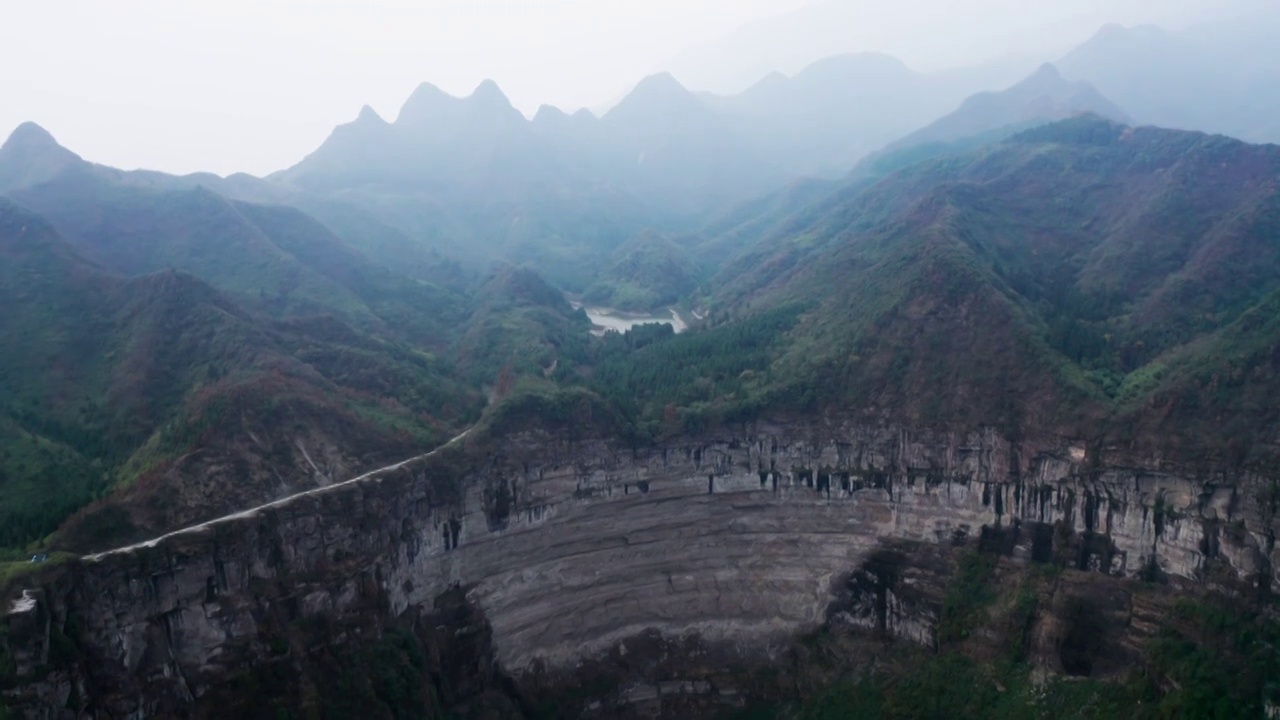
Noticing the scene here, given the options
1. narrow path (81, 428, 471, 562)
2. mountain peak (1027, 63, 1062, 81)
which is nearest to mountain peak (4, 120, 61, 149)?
narrow path (81, 428, 471, 562)

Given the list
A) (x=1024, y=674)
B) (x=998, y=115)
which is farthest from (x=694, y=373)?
(x=998, y=115)

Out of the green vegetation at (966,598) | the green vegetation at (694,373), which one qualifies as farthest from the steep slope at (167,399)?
the green vegetation at (966,598)

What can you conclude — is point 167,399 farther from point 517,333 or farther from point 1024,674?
point 1024,674

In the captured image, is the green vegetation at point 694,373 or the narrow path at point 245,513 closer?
the narrow path at point 245,513

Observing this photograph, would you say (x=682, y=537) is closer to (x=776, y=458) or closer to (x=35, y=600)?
(x=776, y=458)

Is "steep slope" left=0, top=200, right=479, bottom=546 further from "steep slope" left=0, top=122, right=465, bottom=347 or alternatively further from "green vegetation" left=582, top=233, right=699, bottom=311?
"green vegetation" left=582, top=233, right=699, bottom=311

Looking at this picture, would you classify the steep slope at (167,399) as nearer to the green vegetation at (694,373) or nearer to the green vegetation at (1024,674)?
the green vegetation at (694,373)
